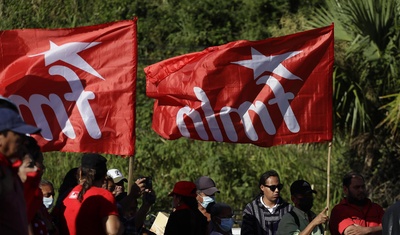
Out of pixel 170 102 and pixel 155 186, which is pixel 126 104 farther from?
pixel 155 186

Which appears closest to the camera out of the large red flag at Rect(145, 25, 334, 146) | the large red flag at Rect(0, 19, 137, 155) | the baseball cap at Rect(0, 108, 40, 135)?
the baseball cap at Rect(0, 108, 40, 135)

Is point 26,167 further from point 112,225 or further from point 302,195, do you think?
point 302,195

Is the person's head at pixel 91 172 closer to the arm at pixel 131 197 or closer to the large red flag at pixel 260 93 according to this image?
the arm at pixel 131 197

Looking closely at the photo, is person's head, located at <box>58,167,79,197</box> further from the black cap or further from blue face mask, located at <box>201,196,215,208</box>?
blue face mask, located at <box>201,196,215,208</box>

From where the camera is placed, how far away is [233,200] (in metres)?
17.7

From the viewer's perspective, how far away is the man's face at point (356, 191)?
938 cm

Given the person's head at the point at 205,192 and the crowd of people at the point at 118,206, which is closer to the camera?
the crowd of people at the point at 118,206

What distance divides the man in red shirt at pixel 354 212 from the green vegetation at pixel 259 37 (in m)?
4.50

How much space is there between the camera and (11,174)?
5.08m

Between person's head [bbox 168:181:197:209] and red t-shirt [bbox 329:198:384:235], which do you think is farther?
red t-shirt [bbox 329:198:384:235]

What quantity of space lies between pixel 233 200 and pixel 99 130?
8.78m

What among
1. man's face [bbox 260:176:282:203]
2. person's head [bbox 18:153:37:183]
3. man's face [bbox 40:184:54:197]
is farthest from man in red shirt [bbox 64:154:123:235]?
man's face [bbox 260:176:282:203]

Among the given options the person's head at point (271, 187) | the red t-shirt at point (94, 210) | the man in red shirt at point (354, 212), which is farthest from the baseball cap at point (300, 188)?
the red t-shirt at point (94, 210)

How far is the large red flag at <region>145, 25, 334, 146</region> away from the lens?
9.95 metres
